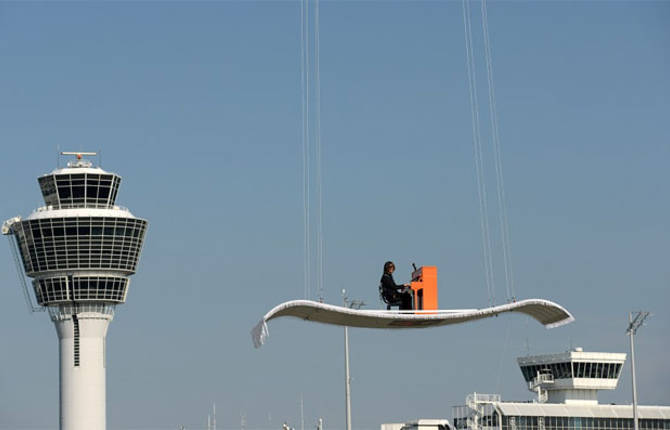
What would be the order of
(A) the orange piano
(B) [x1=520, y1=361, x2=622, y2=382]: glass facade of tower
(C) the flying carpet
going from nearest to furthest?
(C) the flying carpet, (A) the orange piano, (B) [x1=520, y1=361, x2=622, y2=382]: glass facade of tower

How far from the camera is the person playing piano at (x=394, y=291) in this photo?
38594 millimetres

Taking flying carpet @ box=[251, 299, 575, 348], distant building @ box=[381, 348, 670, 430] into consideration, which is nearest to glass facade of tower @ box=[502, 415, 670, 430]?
A: distant building @ box=[381, 348, 670, 430]

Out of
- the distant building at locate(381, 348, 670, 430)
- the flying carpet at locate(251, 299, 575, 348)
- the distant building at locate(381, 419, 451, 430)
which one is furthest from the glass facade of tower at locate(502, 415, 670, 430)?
the flying carpet at locate(251, 299, 575, 348)

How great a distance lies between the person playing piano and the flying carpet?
1.97 ft

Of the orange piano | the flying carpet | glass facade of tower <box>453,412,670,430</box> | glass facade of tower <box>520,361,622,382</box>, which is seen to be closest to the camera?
the flying carpet

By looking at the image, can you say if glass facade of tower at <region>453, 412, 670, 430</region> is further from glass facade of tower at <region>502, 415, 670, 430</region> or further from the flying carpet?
the flying carpet

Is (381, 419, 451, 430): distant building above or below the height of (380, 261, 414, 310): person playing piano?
below

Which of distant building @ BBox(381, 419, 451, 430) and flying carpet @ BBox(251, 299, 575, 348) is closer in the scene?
flying carpet @ BBox(251, 299, 575, 348)

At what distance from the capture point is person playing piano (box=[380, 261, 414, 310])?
3859 centimetres

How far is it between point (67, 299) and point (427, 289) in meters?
166

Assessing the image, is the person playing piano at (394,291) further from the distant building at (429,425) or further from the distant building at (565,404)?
the distant building at (429,425)

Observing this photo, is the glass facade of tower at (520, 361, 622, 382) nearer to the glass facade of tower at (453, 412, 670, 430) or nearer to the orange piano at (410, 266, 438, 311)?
the glass facade of tower at (453, 412, 670, 430)

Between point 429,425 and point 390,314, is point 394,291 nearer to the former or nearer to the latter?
point 390,314

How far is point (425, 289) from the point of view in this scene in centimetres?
3831
